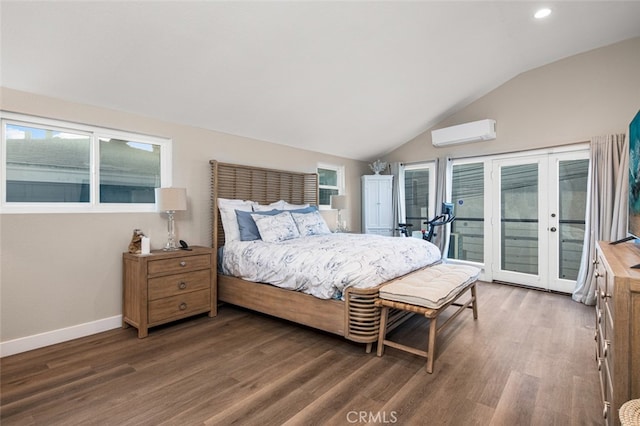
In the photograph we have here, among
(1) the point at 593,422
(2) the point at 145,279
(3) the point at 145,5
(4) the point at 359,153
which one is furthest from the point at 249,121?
(1) the point at 593,422

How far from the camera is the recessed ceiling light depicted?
318 centimetres

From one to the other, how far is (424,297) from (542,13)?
3.24 meters

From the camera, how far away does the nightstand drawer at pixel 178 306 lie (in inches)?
114

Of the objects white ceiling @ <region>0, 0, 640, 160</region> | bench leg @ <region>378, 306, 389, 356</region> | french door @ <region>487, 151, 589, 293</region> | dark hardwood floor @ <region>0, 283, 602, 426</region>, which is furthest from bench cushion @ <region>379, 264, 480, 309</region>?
white ceiling @ <region>0, 0, 640, 160</region>

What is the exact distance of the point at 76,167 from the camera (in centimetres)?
295

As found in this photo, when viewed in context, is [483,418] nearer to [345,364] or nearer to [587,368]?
[345,364]

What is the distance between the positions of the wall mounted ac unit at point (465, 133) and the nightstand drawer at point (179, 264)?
4163mm

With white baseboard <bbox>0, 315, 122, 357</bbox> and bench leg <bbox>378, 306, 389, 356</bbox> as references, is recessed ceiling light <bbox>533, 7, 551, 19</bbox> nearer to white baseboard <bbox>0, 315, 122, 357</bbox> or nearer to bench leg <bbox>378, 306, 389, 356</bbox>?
bench leg <bbox>378, 306, 389, 356</bbox>

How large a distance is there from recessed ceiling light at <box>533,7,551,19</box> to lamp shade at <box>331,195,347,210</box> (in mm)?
3317

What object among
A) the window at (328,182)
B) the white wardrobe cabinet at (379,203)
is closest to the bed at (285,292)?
the window at (328,182)

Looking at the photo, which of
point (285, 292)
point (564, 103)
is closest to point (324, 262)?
point (285, 292)

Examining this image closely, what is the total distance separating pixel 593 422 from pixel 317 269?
6.42 ft

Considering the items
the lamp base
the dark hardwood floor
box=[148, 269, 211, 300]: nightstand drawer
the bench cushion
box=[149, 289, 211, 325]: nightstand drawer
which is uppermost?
the lamp base

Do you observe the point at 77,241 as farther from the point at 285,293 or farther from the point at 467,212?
the point at 467,212
